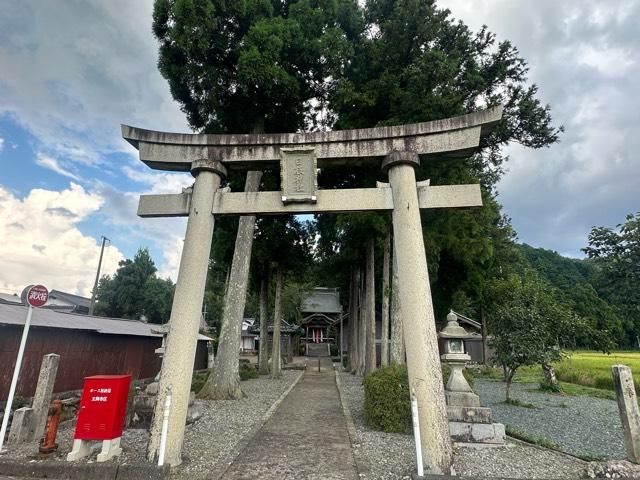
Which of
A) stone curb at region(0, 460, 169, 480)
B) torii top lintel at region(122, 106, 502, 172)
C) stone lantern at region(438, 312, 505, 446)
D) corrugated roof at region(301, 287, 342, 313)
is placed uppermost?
corrugated roof at region(301, 287, 342, 313)

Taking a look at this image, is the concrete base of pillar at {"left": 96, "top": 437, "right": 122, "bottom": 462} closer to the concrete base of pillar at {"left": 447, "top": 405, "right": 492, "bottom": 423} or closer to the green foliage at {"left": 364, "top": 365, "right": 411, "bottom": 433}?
the green foliage at {"left": 364, "top": 365, "right": 411, "bottom": 433}

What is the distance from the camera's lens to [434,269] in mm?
15602

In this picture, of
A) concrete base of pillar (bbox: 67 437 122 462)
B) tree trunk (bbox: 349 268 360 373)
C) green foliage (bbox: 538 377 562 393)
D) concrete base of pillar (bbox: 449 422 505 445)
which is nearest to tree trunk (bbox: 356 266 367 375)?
tree trunk (bbox: 349 268 360 373)

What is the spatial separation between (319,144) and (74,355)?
1213 centimetres

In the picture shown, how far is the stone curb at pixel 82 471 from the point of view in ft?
13.5

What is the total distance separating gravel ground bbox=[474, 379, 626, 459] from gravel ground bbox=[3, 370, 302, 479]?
6.11 meters

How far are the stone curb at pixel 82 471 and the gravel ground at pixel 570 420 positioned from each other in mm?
6827

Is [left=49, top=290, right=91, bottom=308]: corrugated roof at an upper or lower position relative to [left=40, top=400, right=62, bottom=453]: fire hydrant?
upper

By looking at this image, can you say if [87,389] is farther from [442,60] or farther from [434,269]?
[434,269]

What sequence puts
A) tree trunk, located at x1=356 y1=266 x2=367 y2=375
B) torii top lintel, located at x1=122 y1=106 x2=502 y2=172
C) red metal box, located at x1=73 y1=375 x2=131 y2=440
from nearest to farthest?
red metal box, located at x1=73 y1=375 x2=131 y2=440 → torii top lintel, located at x1=122 y1=106 x2=502 y2=172 → tree trunk, located at x1=356 y1=266 x2=367 y2=375

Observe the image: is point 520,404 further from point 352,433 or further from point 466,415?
point 352,433

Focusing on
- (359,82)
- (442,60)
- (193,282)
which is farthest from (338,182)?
(193,282)

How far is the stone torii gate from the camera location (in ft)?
15.0

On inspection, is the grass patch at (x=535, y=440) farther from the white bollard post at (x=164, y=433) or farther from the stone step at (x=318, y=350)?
the stone step at (x=318, y=350)
